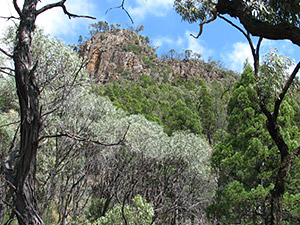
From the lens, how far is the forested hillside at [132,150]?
199 cm

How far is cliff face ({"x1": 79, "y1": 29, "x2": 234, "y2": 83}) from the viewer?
69000mm

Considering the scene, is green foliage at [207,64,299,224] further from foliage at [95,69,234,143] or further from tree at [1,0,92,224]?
foliage at [95,69,234,143]

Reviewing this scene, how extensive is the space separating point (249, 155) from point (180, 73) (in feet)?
250

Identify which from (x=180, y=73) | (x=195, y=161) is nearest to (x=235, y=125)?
(x=195, y=161)

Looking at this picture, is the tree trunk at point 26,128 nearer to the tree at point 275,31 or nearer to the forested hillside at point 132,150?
the forested hillside at point 132,150

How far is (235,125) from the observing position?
10438 millimetres

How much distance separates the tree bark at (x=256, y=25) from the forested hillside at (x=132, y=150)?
0.6 inches

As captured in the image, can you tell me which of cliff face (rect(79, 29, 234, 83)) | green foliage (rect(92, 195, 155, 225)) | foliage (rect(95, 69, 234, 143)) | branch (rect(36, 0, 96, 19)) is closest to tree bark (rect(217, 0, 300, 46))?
branch (rect(36, 0, 96, 19))

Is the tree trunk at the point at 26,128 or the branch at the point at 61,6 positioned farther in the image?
the branch at the point at 61,6

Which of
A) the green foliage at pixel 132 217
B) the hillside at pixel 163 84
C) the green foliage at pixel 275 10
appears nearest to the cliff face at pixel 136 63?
the hillside at pixel 163 84

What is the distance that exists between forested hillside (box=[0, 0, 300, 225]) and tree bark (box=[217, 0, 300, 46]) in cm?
2

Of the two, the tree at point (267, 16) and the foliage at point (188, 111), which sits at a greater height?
the foliage at point (188, 111)

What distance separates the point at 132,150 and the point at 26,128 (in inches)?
486

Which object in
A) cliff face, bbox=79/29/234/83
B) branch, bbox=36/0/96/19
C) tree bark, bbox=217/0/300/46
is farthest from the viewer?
cliff face, bbox=79/29/234/83
